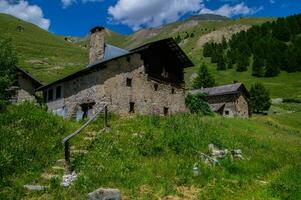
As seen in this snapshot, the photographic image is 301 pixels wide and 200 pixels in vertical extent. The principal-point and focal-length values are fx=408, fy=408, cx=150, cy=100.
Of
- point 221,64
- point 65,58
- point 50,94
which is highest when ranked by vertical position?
point 65,58

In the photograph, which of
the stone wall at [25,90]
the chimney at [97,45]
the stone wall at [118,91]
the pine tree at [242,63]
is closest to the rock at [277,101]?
the pine tree at [242,63]

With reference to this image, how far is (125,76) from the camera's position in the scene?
38.6 m

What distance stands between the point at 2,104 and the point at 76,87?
428 inches

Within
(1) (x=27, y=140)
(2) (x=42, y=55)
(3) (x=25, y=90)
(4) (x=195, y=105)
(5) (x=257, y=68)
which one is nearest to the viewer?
(1) (x=27, y=140)

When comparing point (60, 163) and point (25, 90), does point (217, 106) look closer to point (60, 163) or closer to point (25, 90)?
point (25, 90)

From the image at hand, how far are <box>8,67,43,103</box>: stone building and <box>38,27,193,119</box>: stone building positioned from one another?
1892 millimetres

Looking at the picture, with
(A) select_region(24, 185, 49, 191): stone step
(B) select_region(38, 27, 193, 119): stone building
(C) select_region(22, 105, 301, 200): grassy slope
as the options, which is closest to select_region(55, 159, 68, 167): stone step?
(C) select_region(22, 105, 301, 200): grassy slope

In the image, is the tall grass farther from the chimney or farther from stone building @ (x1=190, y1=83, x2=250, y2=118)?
stone building @ (x1=190, y1=83, x2=250, y2=118)

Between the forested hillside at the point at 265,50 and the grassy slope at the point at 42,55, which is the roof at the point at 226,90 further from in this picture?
the forested hillside at the point at 265,50

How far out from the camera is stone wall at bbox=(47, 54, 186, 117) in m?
37.1

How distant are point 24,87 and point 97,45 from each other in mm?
11379

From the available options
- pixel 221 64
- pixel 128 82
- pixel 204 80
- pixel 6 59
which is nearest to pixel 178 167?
pixel 128 82

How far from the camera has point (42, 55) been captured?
138 metres

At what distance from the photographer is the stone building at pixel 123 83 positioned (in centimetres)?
3728
